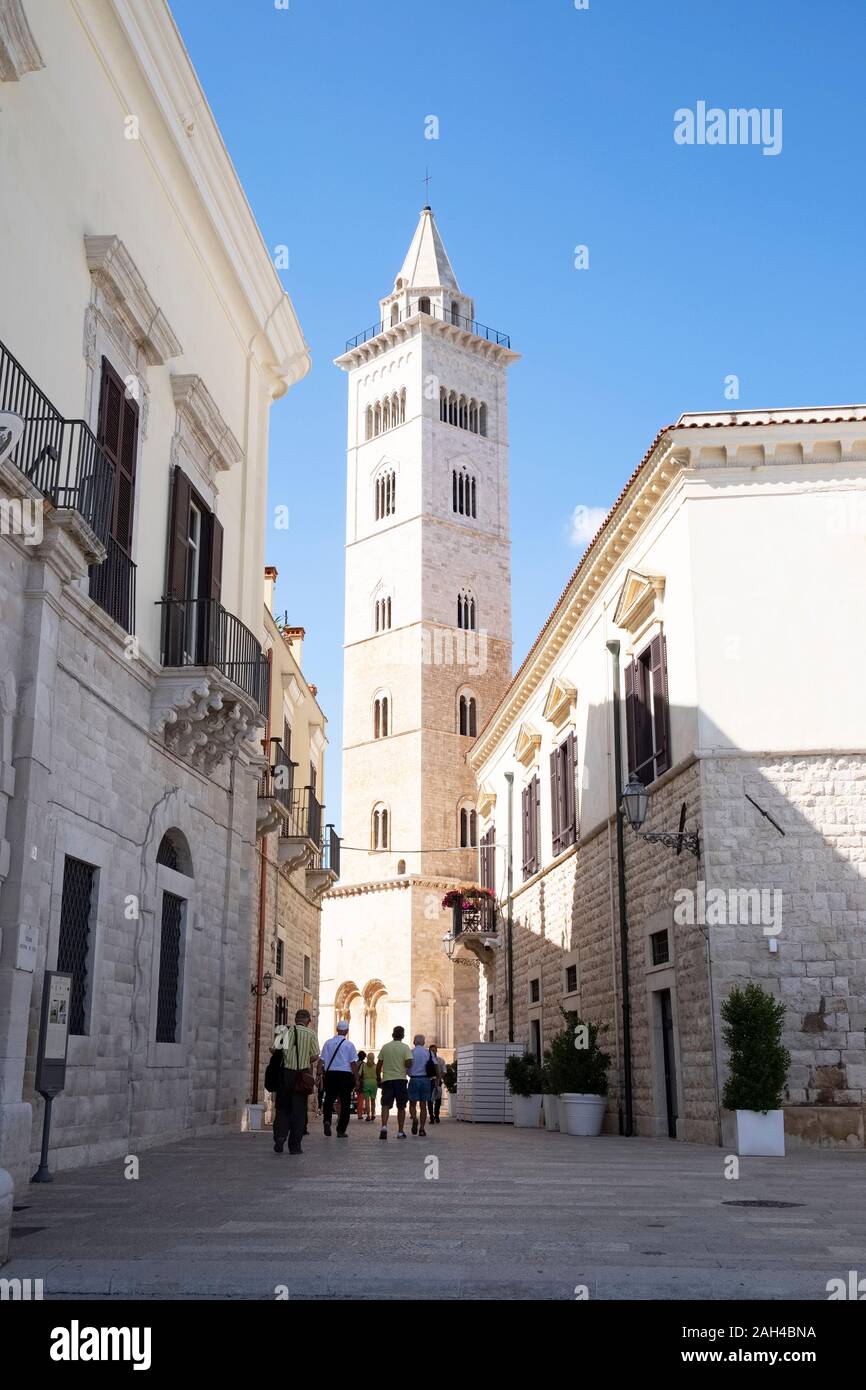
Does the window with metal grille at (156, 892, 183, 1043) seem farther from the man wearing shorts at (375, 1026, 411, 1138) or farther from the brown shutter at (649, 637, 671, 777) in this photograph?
the brown shutter at (649, 637, 671, 777)

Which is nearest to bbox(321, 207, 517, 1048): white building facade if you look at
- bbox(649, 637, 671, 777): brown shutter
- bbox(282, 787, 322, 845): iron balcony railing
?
bbox(282, 787, 322, 845): iron balcony railing

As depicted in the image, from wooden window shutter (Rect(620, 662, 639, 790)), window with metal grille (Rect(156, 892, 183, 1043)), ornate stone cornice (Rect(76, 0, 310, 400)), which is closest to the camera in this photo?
ornate stone cornice (Rect(76, 0, 310, 400))

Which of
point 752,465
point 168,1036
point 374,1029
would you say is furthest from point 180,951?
point 374,1029

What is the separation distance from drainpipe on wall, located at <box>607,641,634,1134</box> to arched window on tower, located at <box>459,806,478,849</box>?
35.5 metres

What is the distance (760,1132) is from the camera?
1445 cm

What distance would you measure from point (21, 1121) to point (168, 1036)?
5.90 metres

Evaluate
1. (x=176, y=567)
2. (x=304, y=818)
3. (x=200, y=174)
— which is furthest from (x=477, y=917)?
(x=200, y=174)

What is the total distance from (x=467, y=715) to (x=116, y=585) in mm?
45134

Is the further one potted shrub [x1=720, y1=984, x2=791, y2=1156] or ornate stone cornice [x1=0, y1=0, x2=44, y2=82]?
potted shrub [x1=720, y1=984, x2=791, y2=1156]

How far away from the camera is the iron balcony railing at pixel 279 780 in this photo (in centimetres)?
2266

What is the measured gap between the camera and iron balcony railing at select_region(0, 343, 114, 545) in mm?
10281

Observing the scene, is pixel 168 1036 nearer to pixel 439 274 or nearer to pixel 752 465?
pixel 752 465

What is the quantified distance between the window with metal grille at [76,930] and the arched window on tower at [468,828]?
1722 inches

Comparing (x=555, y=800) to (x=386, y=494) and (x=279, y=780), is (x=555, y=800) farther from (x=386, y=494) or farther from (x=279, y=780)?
(x=386, y=494)
